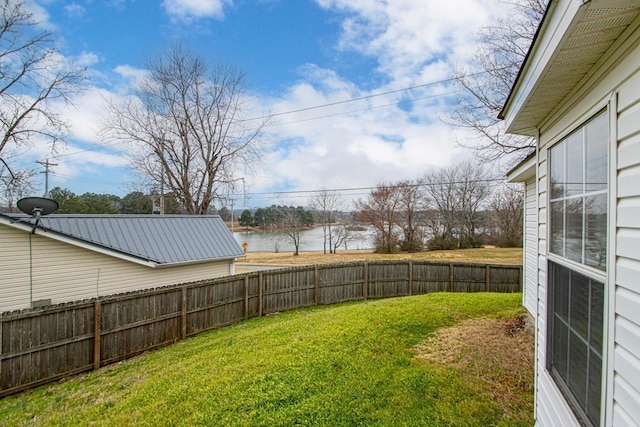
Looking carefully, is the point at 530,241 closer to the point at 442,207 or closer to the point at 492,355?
the point at 492,355

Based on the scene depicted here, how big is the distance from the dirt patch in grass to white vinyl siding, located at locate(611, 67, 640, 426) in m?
2.46

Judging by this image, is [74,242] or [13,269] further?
[74,242]

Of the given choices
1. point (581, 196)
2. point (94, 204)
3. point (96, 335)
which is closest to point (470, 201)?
point (96, 335)

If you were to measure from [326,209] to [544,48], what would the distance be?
31105 mm

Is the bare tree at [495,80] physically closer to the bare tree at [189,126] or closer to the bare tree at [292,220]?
the bare tree at [189,126]

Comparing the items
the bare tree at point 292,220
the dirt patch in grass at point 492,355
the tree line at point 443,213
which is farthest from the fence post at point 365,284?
the bare tree at point 292,220

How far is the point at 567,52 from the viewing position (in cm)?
160

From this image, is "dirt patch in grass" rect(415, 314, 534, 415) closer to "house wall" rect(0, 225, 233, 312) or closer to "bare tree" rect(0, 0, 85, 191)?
"house wall" rect(0, 225, 233, 312)

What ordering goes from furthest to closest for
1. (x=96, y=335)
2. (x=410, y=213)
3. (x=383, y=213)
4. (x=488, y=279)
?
(x=383, y=213)
(x=410, y=213)
(x=488, y=279)
(x=96, y=335)

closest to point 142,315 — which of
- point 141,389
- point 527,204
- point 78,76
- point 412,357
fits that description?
point 141,389

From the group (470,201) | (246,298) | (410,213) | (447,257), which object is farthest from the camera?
(470,201)

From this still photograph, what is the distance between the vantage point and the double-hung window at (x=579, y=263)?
1.64 meters

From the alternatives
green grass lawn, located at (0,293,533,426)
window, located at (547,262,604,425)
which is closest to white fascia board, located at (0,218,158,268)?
green grass lawn, located at (0,293,533,426)

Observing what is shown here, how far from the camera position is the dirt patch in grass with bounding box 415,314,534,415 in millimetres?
3742
